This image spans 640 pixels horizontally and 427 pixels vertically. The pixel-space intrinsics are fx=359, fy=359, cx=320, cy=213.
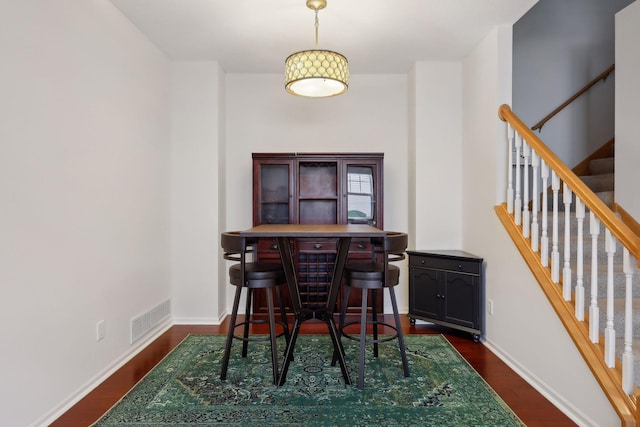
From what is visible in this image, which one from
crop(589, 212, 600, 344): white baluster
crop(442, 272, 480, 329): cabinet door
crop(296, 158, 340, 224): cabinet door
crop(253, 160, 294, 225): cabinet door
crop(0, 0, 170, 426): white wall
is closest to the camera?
crop(0, 0, 170, 426): white wall

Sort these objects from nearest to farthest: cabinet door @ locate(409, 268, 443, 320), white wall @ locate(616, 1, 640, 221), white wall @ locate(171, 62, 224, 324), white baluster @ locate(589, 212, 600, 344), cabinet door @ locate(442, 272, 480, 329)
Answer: white baluster @ locate(589, 212, 600, 344) → white wall @ locate(616, 1, 640, 221) → cabinet door @ locate(442, 272, 480, 329) → cabinet door @ locate(409, 268, 443, 320) → white wall @ locate(171, 62, 224, 324)

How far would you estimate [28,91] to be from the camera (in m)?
1.92

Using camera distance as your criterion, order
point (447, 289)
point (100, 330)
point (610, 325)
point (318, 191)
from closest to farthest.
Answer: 1. point (610, 325)
2. point (100, 330)
3. point (447, 289)
4. point (318, 191)

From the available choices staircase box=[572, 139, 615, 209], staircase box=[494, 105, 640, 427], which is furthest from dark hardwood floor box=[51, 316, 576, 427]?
staircase box=[572, 139, 615, 209]

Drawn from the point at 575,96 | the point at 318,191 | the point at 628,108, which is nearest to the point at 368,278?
the point at 318,191

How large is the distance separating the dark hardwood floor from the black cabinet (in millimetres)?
170

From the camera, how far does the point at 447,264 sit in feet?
11.1

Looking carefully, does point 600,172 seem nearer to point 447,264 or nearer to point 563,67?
point 563,67

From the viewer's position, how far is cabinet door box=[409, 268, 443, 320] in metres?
3.43

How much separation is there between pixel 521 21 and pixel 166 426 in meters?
5.32

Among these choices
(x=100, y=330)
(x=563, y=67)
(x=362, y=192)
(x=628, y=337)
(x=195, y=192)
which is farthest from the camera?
(x=563, y=67)

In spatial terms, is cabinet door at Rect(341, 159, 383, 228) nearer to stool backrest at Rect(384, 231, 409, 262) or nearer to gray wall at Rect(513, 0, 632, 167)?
stool backrest at Rect(384, 231, 409, 262)

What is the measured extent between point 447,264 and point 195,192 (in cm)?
267

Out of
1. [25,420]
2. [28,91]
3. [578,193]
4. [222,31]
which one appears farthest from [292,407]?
[222,31]
